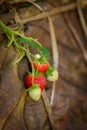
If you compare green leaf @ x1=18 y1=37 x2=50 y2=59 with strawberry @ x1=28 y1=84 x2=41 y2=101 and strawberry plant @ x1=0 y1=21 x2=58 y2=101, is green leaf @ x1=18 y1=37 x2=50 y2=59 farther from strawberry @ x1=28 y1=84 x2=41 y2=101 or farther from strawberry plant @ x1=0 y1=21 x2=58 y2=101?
strawberry @ x1=28 y1=84 x2=41 y2=101

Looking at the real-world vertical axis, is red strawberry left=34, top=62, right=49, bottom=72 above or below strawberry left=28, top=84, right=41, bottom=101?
above

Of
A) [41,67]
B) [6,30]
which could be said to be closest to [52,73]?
[41,67]

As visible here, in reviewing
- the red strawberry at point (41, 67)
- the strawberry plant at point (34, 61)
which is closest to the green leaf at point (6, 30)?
the strawberry plant at point (34, 61)

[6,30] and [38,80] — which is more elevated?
[6,30]

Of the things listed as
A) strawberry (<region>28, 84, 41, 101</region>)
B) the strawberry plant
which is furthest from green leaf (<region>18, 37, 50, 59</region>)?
strawberry (<region>28, 84, 41, 101</region>)

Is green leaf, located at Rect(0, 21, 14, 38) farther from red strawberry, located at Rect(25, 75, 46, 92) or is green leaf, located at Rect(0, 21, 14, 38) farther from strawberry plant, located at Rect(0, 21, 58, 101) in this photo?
red strawberry, located at Rect(25, 75, 46, 92)

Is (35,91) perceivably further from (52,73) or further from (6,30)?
(6,30)

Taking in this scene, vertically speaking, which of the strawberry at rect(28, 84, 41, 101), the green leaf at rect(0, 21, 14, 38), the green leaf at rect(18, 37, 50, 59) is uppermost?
the green leaf at rect(0, 21, 14, 38)

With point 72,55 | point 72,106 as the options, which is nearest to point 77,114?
point 72,106

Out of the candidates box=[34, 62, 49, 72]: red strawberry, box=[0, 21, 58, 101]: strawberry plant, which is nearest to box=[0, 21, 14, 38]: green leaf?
box=[0, 21, 58, 101]: strawberry plant
